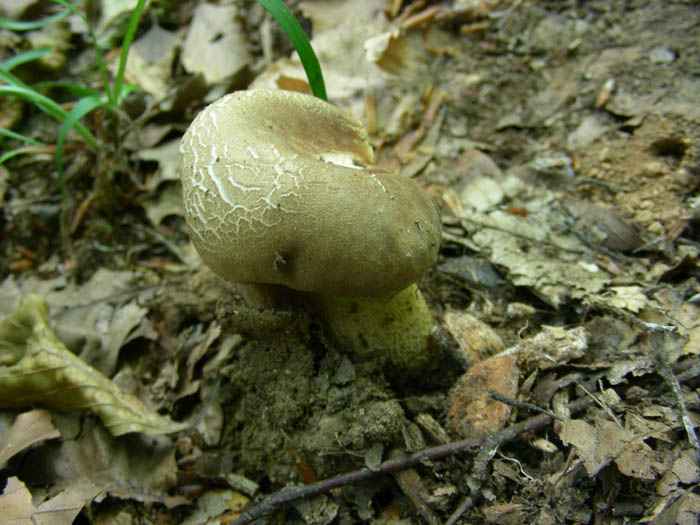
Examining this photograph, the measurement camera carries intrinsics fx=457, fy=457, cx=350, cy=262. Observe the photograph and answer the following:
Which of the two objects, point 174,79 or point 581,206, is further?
point 174,79

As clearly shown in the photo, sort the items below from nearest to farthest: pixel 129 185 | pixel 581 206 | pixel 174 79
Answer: pixel 581 206 → pixel 129 185 → pixel 174 79

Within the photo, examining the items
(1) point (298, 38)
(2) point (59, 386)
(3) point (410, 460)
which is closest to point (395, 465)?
(3) point (410, 460)

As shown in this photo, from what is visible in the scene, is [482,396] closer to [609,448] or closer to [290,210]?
[609,448]

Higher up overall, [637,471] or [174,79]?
[174,79]

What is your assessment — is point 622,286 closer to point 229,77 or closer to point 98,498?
point 98,498

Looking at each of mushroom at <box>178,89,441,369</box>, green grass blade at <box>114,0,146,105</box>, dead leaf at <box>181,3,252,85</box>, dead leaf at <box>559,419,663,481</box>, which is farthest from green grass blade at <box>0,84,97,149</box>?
dead leaf at <box>559,419,663,481</box>

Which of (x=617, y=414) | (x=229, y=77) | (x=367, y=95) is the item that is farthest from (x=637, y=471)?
(x=229, y=77)

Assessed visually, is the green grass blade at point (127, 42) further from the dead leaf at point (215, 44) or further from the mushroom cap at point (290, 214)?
the mushroom cap at point (290, 214)
